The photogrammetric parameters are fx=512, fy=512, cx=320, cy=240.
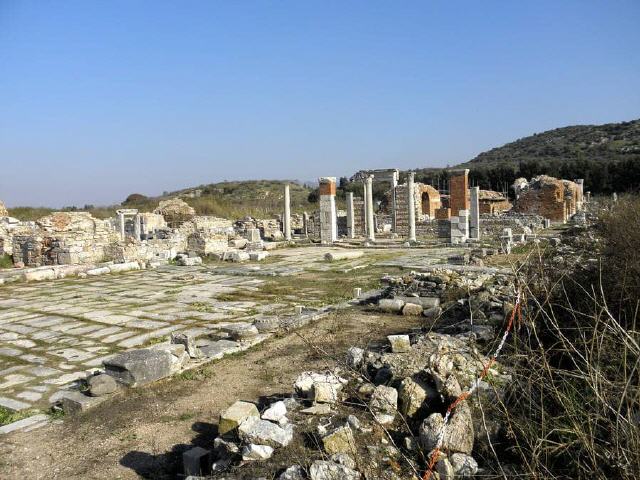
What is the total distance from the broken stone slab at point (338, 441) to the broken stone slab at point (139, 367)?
9.93 ft

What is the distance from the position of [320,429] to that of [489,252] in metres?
15.0

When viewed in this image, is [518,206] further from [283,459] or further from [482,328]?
[283,459]

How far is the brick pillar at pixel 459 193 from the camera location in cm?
2253

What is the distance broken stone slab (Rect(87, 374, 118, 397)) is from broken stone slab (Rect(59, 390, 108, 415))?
0.08m

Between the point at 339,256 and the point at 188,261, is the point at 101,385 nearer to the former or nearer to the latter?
the point at 188,261

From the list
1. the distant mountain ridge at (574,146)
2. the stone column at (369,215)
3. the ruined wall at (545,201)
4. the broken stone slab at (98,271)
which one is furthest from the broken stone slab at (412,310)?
the distant mountain ridge at (574,146)

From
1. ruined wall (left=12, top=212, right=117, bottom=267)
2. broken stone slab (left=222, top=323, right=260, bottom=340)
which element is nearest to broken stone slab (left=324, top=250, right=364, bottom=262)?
ruined wall (left=12, top=212, right=117, bottom=267)

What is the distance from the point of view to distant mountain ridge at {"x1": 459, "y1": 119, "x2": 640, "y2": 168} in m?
69.2

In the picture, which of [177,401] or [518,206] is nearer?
[177,401]

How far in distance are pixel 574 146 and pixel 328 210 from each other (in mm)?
69538

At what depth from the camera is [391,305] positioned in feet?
30.2

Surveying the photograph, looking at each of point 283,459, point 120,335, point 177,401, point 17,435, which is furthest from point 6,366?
point 283,459

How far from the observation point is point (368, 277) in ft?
45.3

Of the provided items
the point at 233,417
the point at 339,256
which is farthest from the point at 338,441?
the point at 339,256
